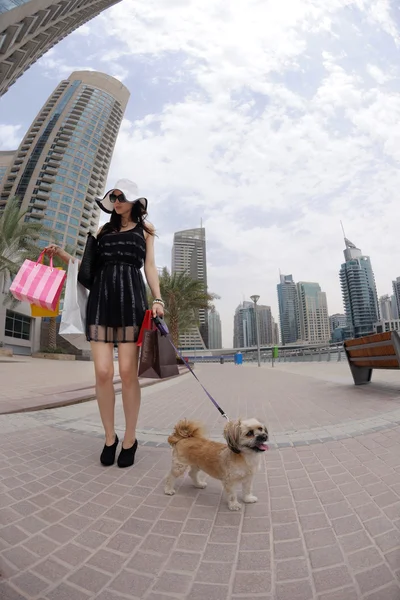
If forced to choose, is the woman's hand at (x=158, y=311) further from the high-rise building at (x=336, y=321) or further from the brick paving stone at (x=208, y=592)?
the high-rise building at (x=336, y=321)

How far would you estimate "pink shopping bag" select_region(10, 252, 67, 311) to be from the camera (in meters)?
2.75

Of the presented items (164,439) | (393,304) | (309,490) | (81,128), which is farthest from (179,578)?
(81,128)

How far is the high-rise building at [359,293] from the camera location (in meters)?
89.2

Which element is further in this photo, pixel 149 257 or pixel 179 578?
pixel 149 257

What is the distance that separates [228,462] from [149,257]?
1.83 m

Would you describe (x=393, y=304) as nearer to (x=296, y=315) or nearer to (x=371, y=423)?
(x=296, y=315)

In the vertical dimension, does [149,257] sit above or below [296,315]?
below

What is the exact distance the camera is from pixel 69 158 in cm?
8950

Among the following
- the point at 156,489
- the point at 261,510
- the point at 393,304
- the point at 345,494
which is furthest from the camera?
the point at 393,304

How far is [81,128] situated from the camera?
94.7 metres

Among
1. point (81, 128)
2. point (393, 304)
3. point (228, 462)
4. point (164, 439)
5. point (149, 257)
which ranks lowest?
point (164, 439)

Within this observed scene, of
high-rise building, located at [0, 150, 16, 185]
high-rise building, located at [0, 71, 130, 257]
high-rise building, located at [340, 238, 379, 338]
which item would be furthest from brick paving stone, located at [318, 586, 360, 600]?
high-rise building, located at [0, 150, 16, 185]

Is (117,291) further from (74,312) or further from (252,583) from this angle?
(252,583)

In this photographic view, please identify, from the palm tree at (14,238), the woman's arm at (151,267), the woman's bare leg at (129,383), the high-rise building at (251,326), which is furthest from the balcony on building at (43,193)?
the woman's bare leg at (129,383)
